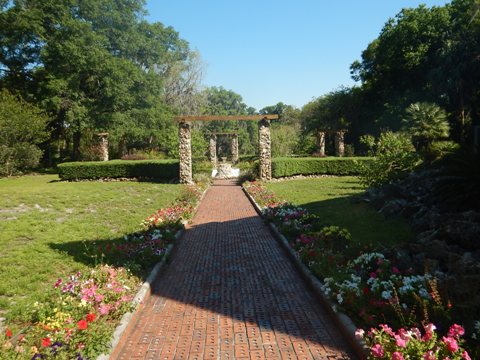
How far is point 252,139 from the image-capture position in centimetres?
6500

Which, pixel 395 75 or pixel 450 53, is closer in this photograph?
pixel 450 53

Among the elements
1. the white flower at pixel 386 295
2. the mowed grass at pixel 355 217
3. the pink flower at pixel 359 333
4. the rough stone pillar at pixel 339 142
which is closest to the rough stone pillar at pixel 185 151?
the mowed grass at pixel 355 217

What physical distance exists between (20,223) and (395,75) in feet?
99.7

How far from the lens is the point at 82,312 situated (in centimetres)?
429

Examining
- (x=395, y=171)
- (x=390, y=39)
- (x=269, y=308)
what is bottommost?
(x=269, y=308)

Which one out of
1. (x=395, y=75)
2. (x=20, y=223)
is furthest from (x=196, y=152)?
(x=20, y=223)

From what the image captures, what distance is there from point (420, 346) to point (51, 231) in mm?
8137

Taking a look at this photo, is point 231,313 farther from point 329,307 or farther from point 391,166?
point 391,166

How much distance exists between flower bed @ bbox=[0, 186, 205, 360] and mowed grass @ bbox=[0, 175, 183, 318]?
47cm

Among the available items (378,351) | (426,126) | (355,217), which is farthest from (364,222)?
(426,126)

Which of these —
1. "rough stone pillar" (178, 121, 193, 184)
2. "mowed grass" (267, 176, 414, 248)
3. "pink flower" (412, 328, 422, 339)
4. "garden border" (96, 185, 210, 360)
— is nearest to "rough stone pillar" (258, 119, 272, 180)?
"rough stone pillar" (178, 121, 193, 184)

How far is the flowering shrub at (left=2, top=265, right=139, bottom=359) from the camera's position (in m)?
3.46

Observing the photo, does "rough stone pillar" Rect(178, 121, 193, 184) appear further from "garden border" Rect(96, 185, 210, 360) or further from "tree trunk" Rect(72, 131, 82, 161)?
"tree trunk" Rect(72, 131, 82, 161)

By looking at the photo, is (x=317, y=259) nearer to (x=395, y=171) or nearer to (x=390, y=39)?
(x=395, y=171)
